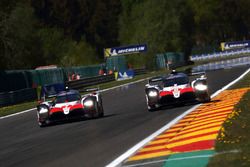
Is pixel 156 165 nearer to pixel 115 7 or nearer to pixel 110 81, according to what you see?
pixel 110 81

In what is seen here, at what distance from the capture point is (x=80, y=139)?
48.6 ft

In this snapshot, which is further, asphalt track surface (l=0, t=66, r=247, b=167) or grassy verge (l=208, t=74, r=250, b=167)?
asphalt track surface (l=0, t=66, r=247, b=167)

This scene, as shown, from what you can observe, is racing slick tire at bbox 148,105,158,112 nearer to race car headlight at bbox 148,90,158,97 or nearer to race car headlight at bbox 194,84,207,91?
race car headlight at bbox 148,90,158,97

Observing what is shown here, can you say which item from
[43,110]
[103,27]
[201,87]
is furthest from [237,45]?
[43,110]

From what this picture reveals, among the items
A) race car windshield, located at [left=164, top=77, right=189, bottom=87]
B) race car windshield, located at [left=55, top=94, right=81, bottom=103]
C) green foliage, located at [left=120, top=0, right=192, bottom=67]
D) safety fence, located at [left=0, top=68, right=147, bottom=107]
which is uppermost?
green foliage, located at [left=120, top=0, right=192, bottom=67]

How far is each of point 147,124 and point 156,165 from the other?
23.2 ft

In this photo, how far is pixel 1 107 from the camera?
33.7m

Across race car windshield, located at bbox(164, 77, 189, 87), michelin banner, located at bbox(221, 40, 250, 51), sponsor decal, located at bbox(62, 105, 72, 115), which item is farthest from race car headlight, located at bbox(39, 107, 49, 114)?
michelin banner, located at bbox(221, 40, 250, 51)

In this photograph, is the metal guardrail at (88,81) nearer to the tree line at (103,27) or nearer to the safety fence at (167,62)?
the tree line at (103,27)

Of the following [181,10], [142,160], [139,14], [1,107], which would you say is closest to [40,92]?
[1,107]

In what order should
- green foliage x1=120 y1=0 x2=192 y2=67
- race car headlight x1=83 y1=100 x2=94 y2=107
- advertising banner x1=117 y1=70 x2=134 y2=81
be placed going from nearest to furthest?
race car headlight x1=83 y1=100 x2=94 y2=107 < advertising banner x1=117 y1=70 x2=134 y2=81 < green foliage x1=120 y1=0 x2=192 y2=67

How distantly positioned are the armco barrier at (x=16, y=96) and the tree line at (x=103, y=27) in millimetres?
6931

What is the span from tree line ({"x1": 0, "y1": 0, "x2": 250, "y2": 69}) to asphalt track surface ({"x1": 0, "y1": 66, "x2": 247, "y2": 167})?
25872 millimetres

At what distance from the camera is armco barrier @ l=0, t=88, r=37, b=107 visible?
113 feet
